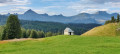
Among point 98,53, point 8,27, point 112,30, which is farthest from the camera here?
point 8,27

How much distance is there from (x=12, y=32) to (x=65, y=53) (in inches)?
2559

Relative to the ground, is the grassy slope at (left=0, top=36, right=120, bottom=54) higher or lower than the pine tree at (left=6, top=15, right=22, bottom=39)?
→ lower

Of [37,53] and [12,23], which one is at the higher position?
[12,23]

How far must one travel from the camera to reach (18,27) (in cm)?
9431

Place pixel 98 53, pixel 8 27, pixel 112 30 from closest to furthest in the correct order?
pixel 98 53 < pixel 112 30 < pixel 8 27

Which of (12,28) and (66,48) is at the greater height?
(12,28)

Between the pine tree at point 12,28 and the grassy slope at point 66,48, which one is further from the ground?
the pine tree at point 12,28

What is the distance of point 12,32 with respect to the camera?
91.9 metres

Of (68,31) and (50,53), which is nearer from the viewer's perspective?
(50,53)

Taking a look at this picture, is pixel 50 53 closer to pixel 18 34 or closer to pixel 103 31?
pixel 103 31

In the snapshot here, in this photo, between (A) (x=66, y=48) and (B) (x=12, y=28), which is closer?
(A) (x=66, y=48)

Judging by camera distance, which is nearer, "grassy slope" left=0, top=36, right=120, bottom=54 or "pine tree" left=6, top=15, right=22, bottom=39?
"grassy slope" left=0, top=36, right=120, bottom=54

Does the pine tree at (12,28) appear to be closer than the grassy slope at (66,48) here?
No

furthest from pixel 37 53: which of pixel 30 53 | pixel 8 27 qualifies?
pixel 8 27
